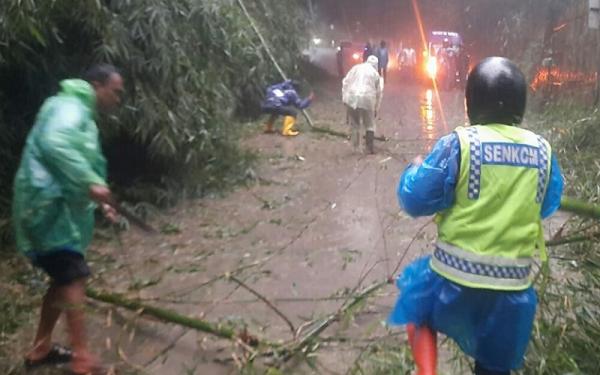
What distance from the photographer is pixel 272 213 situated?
8383mm

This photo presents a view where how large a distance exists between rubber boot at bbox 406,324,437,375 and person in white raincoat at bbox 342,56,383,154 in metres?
8.56

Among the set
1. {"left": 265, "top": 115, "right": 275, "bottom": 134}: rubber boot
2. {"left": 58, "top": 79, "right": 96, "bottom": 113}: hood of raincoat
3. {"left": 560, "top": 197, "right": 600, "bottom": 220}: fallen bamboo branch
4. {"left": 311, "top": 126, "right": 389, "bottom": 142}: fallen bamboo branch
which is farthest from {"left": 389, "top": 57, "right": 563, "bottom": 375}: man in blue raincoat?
{"left": 265, "top": 115, "right": 275, "bottom": 134}: rubber boot

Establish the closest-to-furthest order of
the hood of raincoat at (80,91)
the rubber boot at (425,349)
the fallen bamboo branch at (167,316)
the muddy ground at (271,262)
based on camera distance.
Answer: the rubber boot at (425,349) → the hood of raincoat at (80,91) → the fallen bamboo branch at (167,316) → the muddy ground at (271,262)

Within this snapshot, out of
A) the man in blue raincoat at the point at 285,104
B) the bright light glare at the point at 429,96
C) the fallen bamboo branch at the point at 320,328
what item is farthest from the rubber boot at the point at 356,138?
the bright light glare at the point at 429,96

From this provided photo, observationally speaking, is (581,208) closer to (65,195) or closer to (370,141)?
(65,195)

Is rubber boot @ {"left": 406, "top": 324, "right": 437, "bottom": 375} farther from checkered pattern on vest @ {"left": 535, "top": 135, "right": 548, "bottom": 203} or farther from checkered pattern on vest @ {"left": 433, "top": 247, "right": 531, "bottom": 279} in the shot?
checkered pattern on vest @ {"left": 535, "top": 135, "right": 548, "bottom": 203}

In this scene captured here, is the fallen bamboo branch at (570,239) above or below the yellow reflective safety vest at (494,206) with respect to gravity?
below

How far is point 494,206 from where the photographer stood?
2623 mm

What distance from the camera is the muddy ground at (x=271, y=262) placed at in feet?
14.7

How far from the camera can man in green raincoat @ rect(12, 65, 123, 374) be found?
139 inches

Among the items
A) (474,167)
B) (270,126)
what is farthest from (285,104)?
(474,167)

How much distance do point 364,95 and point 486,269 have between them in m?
8.71

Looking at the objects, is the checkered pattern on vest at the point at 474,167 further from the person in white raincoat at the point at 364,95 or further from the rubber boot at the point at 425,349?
the person in white raincoat at the point at 364,95

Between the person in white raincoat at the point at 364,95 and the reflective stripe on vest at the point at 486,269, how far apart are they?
28.3 feet
